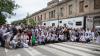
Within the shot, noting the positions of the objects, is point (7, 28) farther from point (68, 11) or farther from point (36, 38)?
point (68, 11)

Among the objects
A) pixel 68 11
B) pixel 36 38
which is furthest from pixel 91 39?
pixel 68 11

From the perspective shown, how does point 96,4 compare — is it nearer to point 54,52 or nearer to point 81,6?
point 81,6

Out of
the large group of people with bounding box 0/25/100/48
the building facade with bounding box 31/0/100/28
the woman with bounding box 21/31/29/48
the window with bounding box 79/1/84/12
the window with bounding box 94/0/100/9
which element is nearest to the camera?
the large group of people with bounding box 0/25/100/48

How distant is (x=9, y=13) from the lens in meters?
47.3

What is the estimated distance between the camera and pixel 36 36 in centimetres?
2317

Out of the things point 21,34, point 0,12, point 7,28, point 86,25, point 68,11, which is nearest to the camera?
point 21,34

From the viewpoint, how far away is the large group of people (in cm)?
2014

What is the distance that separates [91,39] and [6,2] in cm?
2456

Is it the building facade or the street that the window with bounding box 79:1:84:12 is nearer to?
the building facade

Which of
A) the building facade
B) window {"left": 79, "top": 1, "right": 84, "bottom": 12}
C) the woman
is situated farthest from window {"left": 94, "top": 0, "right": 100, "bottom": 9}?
the woman

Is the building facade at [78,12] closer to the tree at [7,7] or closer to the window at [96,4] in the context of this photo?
the window at [96,4]

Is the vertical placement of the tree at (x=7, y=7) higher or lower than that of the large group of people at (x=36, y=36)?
higher

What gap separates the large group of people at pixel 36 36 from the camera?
2014 cm

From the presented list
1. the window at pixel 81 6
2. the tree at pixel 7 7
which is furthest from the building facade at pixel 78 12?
the tree at pixel 7 7
